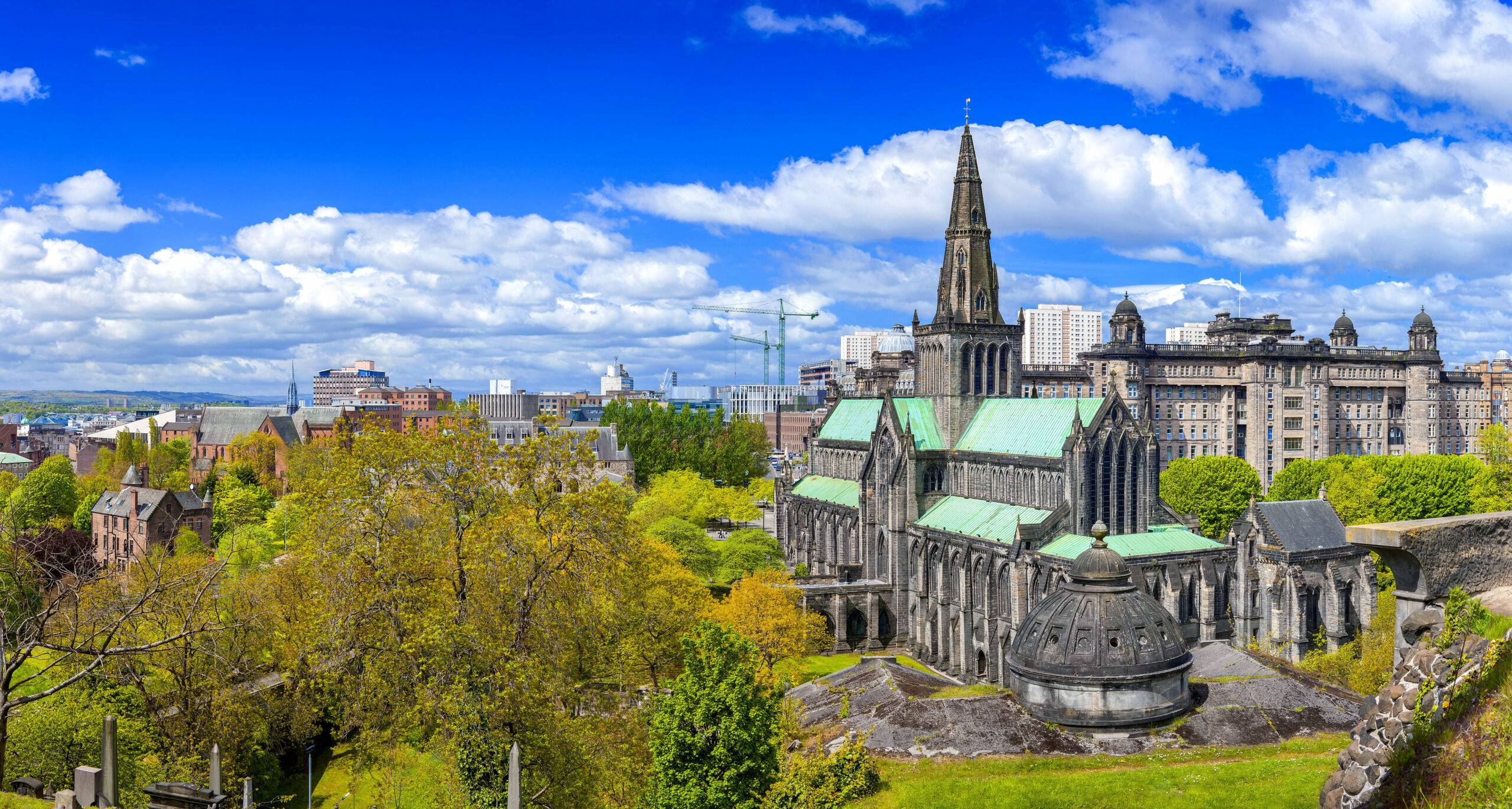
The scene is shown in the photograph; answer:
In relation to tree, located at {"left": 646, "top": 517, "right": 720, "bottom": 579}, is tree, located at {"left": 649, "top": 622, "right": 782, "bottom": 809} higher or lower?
higher

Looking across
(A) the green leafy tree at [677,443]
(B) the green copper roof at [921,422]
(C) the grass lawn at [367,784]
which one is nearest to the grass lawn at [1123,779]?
(C) the grass lawn at [367,784]

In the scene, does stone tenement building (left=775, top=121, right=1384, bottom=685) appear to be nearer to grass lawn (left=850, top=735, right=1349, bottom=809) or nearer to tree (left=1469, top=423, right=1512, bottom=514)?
grass lawn (left=850, top=735, right=1349, bottom=809)

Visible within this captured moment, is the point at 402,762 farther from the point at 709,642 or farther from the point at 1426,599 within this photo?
the point at 1426,599

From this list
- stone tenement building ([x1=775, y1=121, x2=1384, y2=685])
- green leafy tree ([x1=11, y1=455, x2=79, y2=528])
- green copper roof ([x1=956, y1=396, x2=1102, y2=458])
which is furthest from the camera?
green leafy tree ([x1=11, y1=455, x2=79, y2=528])

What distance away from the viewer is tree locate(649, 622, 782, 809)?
1133 inches

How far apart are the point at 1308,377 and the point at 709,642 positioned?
402 feet

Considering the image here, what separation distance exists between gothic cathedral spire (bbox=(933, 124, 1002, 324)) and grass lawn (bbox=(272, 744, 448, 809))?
A: 53330 mm

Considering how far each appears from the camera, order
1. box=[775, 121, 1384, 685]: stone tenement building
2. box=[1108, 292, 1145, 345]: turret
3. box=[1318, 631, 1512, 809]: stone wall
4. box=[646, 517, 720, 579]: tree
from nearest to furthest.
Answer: box=[1318, 631, 1512, 809]: stone wall
box=[775, 121, 1384, 685]: stone tenement building
box=[646, 517, 720, 579]: tree
box=[1108, 292, 1145, 345]: turret

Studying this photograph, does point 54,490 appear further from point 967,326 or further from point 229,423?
point 967,326

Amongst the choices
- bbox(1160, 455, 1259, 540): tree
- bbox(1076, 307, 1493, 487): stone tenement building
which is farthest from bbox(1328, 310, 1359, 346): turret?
bbox(1160, 455, 1259, 540): tree

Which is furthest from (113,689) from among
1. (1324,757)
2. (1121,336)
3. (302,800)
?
(1121,336)

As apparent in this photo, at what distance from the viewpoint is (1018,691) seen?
42500 millimetres

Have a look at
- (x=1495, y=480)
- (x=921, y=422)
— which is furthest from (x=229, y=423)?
(x=1495, y=480)

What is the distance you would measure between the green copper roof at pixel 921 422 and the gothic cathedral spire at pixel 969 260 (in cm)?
730
